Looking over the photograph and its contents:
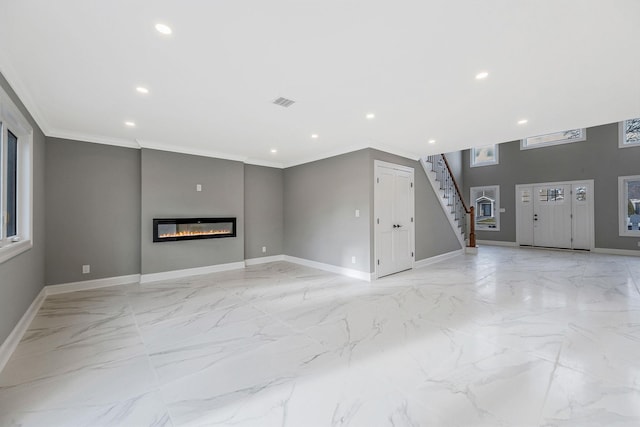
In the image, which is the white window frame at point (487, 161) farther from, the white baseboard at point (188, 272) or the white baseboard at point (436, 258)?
the white baseboard at point (188, 272)

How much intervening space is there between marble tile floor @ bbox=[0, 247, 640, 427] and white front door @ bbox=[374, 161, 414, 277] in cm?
105

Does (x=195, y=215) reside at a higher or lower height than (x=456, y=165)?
lower

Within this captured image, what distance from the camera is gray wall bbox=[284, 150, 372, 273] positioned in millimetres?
4930

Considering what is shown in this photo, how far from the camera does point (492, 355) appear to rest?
7.65 ft

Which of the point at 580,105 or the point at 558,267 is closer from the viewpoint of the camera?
the point at 580,105

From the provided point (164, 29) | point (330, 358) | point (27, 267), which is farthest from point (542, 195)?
point (27, 267)

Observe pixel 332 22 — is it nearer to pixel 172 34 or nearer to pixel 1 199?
pixel 172 34

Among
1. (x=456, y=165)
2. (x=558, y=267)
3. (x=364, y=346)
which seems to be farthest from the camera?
(x=456, y=165)

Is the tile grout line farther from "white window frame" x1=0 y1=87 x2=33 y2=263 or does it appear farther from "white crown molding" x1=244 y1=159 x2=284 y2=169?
"white crown molding" x1=244 y1=159 x2=284 y2=169

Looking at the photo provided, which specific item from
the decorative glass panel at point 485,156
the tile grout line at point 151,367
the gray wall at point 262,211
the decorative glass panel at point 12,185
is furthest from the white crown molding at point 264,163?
the decorative glass panel at point 485,156

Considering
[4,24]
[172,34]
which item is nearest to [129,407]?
[172,34]

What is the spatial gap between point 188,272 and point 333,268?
2.81 m

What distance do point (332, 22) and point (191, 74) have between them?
1447mm

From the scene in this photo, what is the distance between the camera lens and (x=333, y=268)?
17.9 ft
